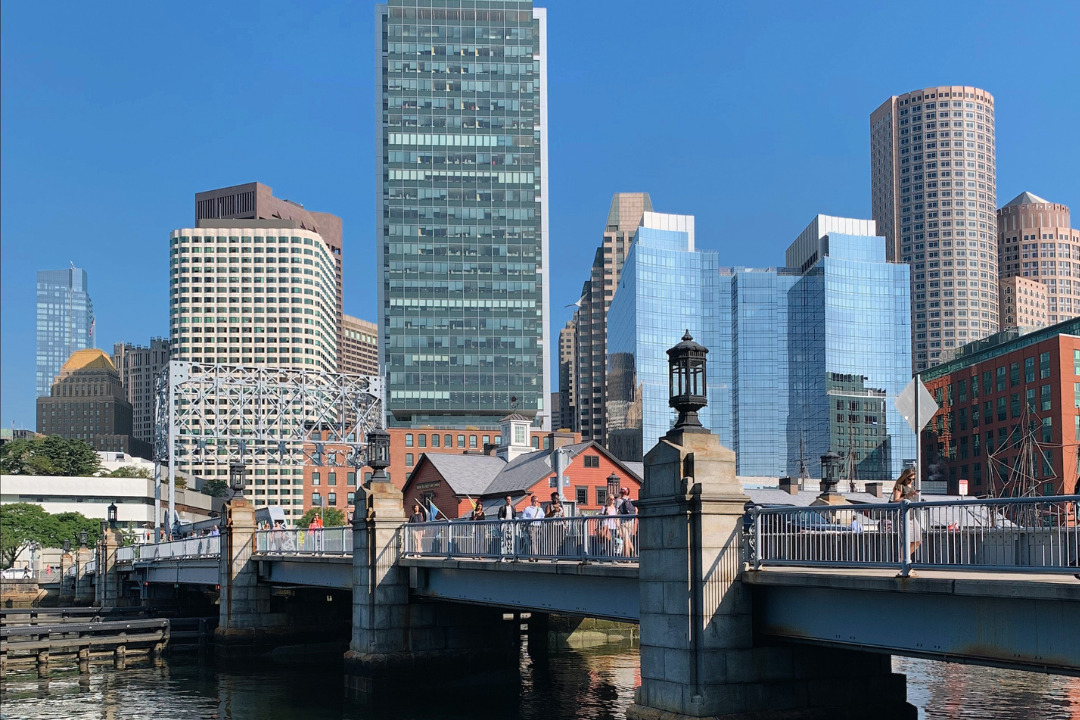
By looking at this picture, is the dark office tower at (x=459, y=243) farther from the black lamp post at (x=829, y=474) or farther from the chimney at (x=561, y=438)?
the black lamp post at (x=829, y=474)

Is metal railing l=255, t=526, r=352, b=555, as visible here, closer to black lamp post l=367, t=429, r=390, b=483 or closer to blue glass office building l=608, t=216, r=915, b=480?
black lamp post l=367, t=429, r=390, b=483

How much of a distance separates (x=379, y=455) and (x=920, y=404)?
62.4ft

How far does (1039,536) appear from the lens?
16.0m

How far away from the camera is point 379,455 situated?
121 feet

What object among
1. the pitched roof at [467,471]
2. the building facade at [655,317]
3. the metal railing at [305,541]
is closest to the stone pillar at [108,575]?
the pitched roof at [467,471]

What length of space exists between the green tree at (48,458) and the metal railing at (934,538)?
500 feet

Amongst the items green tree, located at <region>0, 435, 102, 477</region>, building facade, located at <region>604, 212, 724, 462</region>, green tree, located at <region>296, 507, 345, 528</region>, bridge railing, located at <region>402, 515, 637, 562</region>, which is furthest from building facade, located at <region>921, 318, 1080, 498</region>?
green tree, located at <region>0, 435, 102, 477</region>

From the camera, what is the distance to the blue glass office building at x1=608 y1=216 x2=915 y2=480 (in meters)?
184

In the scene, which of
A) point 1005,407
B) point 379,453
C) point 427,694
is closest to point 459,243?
point 1005,407

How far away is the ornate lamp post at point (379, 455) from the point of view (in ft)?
116

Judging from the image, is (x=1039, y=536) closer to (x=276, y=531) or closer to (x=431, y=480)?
(x=276, y=531)

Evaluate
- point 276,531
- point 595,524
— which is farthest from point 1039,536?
point 276,531

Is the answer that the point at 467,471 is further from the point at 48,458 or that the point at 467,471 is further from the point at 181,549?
the point at 48,458

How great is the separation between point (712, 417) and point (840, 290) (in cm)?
2865
